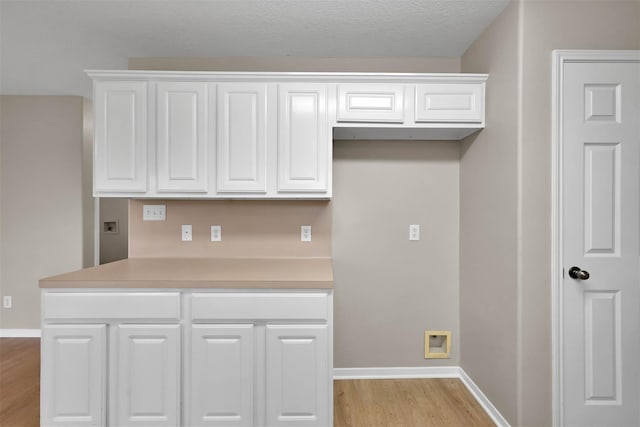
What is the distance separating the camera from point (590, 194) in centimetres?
178

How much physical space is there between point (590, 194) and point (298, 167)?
166 centimetres

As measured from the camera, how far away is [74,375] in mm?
1802

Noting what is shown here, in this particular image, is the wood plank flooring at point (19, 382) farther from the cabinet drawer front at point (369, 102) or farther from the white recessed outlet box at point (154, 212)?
the cabinet drawer front at point (369, 102)

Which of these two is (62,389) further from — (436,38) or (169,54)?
(436,38)

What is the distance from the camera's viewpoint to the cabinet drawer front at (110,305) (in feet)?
5.88

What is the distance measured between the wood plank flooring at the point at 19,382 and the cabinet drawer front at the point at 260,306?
135cm

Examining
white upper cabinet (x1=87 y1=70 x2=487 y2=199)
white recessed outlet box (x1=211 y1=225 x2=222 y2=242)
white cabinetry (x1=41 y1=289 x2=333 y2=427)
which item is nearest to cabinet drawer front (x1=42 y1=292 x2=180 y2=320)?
white cabinetry (x1=41 y1=289 x2=333 y2=427)

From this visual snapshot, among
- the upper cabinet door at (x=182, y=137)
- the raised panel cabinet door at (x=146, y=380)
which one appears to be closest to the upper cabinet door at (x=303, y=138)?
the upper cabinet door at (x=182, y=137)

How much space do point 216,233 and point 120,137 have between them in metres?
0.92

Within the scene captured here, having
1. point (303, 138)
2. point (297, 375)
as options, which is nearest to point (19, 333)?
point (297, 375)

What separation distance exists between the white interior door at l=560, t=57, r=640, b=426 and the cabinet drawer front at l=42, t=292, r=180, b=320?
2.12 meters

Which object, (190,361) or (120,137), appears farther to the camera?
(120,137)

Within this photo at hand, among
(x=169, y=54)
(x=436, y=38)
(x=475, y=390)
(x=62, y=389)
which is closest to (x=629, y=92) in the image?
(x=436, y=38)

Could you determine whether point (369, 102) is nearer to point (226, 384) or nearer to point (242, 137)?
point (242, 137)
